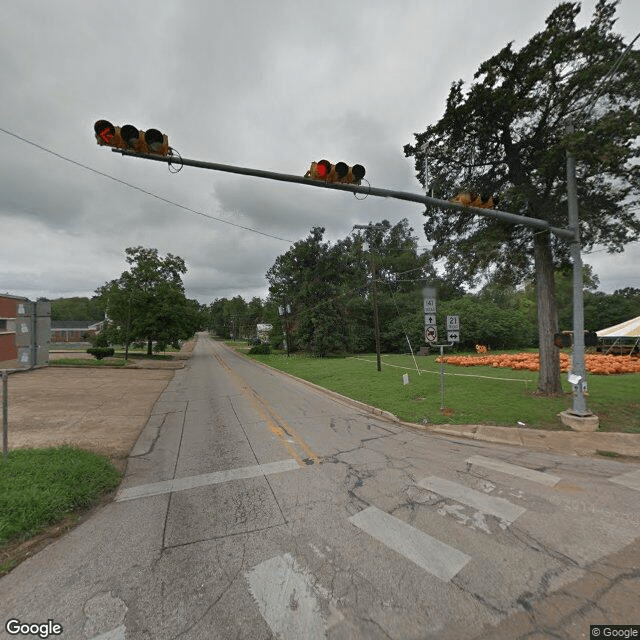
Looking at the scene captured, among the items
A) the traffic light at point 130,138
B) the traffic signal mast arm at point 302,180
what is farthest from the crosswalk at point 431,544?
the traffic light at point 130,138

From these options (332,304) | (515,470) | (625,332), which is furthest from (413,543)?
(332,304)

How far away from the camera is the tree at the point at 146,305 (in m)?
28.3

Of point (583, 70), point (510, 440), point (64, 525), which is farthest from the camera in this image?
point (583, 70)

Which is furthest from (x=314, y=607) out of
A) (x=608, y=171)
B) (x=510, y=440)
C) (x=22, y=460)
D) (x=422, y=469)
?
(x=608, y=171)

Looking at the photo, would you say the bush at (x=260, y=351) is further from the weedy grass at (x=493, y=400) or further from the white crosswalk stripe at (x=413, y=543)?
the white crosswalk stripe at (x=413, y=543)

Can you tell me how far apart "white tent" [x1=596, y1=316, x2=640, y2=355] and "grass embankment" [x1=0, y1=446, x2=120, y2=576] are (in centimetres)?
2516

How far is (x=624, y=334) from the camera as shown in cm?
1975

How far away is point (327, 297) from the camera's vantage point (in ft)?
117

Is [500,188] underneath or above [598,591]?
above

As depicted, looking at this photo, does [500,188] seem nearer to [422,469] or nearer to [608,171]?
[608,171]

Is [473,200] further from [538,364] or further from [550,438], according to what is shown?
[538,364]

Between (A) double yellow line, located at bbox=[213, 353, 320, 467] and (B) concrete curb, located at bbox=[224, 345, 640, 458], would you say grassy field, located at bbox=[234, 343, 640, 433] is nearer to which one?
(B) concrete curb, located at bbox=[224, 345, 640, 458]

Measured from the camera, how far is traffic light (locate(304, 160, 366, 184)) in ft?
15.4

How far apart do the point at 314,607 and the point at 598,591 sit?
94.2 inches
